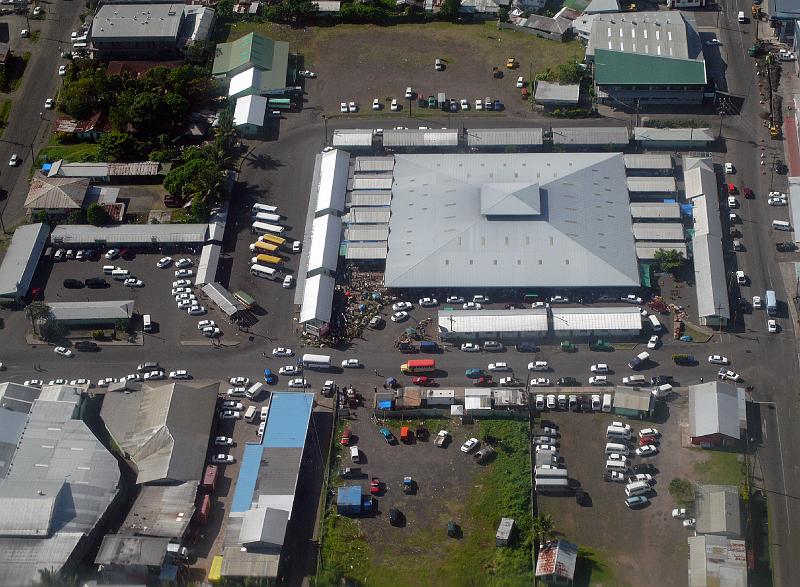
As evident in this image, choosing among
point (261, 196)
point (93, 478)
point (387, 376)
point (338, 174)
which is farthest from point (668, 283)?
point (93, 478)

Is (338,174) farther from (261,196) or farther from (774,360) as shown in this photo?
(774,360)

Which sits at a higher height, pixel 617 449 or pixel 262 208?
pixel 262 208

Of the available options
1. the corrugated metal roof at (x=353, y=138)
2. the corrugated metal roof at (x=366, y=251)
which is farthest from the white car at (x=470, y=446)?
the corrugated metal roof at (x=353, y=138)

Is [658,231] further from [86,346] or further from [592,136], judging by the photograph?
[86,346]

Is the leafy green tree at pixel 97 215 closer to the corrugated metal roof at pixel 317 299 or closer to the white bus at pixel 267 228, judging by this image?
the white bus at pixel 267 228

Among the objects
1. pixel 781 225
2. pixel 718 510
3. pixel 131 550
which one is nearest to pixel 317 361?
pixel 131 550

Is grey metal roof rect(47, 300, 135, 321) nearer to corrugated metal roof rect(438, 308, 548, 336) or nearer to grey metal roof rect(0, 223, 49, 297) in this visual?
A: grey metal roof rect(0, 223, 49, 297)
